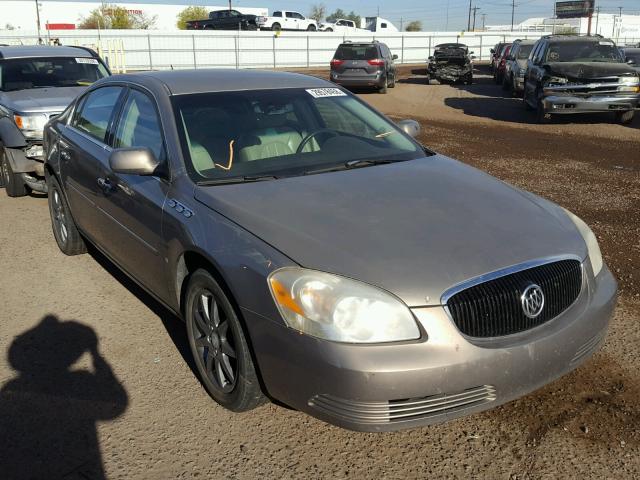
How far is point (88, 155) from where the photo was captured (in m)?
4.66

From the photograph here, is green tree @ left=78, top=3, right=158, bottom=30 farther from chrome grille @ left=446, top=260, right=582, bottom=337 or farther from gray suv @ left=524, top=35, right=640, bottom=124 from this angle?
chrome grille @ left=446, top=260, right=582, bottom=337

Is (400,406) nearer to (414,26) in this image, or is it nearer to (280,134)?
(280,134)

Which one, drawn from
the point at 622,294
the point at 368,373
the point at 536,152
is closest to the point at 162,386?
the point at 368,373

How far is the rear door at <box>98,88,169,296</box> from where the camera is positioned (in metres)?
3.63

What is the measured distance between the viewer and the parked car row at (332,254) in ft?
8.43

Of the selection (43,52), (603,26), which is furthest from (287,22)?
(603,26)

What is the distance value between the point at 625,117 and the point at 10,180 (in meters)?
12.4

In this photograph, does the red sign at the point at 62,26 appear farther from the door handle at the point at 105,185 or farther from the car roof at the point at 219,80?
the door handle at the point at 105,185

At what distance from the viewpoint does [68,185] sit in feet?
16.9

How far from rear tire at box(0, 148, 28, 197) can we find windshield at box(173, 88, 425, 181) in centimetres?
474

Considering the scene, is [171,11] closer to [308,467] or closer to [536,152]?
[536,152]

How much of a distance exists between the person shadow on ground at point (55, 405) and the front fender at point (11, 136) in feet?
13.0

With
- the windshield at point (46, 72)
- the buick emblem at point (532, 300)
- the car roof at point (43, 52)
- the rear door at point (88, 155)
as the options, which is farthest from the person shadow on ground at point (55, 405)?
the car roof at point (43, 52)

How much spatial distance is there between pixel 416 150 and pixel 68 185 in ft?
9.24
